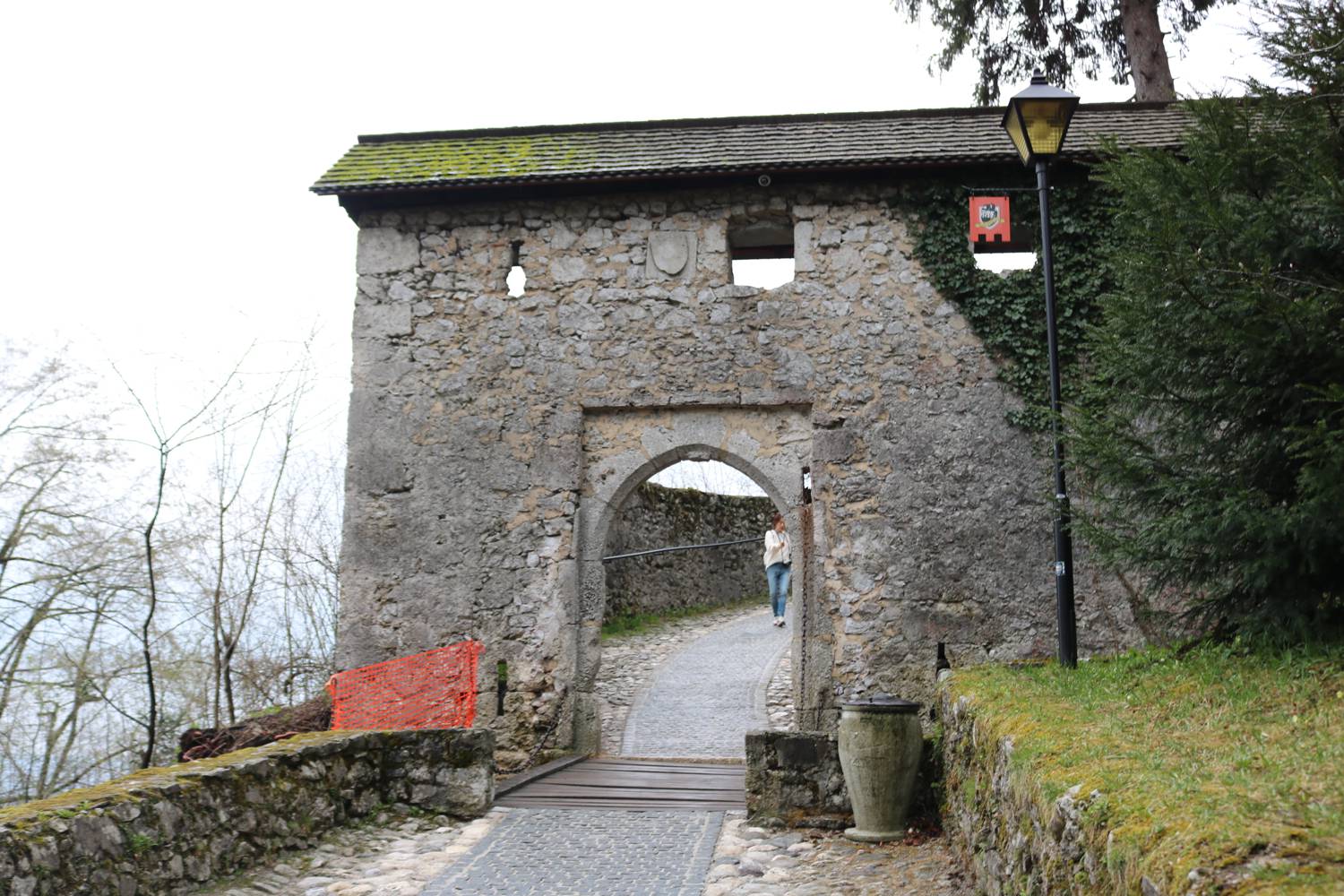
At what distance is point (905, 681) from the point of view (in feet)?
30.6

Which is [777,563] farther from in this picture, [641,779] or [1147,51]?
[1147,51]

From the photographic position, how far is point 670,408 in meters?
9.94

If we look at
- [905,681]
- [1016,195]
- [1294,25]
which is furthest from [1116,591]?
[1294,25]

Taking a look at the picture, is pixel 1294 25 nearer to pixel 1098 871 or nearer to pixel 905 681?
pixel 1098 871

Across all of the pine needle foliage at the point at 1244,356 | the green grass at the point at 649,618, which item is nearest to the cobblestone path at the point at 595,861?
the pine needle foliage at the point at 1244,356

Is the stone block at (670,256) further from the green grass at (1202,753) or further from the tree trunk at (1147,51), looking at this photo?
the tree trunk at (1147,51)

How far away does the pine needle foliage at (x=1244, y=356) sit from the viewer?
4906 mm

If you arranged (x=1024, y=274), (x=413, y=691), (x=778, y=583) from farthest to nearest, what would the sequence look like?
(x=778, y=583) → (x=1024, y=274) → (x=413, y=691)

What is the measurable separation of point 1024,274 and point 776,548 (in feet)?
20.6

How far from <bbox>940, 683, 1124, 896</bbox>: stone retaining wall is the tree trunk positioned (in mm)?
10063

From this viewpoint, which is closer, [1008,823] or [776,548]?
[1008,823]

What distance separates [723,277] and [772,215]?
0.83 meters

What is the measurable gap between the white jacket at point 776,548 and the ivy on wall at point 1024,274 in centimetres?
581

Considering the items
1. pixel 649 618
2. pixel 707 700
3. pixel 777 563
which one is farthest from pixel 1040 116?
pixel 649 618
